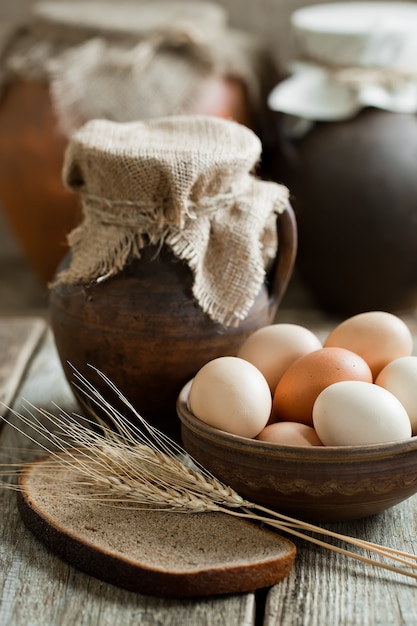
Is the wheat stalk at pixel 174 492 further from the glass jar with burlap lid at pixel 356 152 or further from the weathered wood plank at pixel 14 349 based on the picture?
the glass jar with burlap lid at pixel 356 152

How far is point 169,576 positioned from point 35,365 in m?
0.73

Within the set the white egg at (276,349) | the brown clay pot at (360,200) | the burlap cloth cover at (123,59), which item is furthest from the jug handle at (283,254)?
the burlap cloth cover at (123,59)

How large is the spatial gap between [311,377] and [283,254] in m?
0.30

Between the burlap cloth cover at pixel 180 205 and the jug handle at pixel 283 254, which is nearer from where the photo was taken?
the burlap cloth cover at pixel 180 205

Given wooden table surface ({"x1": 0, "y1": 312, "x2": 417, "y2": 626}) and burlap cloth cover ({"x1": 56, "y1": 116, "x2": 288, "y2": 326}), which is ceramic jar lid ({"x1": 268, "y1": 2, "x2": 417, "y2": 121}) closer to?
burlap cloth cover ({"x1": 56, "y1": 116, "x2": 288, "y2": 326})

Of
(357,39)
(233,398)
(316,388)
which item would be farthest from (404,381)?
(357,39)

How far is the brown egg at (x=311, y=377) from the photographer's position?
3.37 feet

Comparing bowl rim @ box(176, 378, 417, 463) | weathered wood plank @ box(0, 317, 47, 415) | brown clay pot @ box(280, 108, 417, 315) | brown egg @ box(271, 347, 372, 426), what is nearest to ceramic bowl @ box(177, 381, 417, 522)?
bowl rim @ box(176, 378, 417, 463)

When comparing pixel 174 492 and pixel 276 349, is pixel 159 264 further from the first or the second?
pixel 174 492

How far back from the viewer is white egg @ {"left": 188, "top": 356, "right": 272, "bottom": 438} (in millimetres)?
992

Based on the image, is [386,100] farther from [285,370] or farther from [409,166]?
[285,370]

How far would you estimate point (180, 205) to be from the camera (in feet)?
3.69

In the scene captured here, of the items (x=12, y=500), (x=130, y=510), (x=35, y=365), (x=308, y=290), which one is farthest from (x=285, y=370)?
(x=308, y=290)

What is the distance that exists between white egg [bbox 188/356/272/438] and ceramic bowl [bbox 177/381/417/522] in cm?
2
